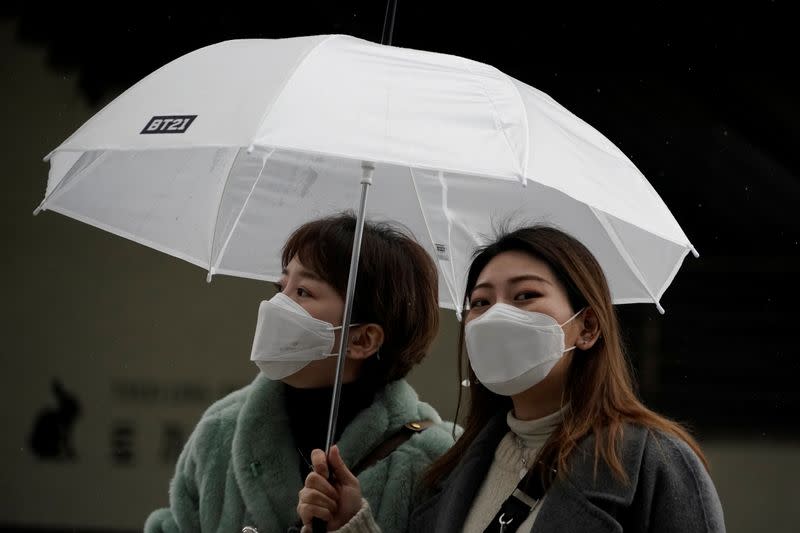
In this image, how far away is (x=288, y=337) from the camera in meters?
3.26

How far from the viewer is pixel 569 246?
304 cm

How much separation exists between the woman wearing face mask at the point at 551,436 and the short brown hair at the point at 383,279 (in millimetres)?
354

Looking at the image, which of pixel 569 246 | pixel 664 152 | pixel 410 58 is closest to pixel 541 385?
pixel 569 246

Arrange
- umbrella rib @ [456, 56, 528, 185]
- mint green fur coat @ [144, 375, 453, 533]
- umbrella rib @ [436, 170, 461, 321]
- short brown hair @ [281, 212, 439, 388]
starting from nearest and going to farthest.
A: umbrella rib @ [456, 56, 528, 185] → mint green fur coat @ [144, 375, 453, 533] → short brown hair @ [281, 212, 439, 388] → umbrella rib @ [436, 170, 461, 321]

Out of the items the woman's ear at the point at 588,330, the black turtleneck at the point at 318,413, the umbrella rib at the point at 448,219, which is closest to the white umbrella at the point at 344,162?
the umbrella rib at the point at 448,219

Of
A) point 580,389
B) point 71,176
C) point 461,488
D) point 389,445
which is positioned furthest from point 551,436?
point 71,176

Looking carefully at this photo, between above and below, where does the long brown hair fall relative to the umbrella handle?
above

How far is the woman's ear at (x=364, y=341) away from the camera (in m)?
3.38

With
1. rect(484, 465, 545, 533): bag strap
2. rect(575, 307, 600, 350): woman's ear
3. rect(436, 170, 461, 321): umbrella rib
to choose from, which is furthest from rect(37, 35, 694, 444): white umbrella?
rect(484, 465, 545, 533): bag strap

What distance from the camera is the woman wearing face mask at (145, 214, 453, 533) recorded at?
327 centimetres

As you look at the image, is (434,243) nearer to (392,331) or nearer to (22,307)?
(392,331)

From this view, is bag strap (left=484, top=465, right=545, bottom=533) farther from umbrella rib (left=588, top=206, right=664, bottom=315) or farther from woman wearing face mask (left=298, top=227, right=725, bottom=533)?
umbrella rib (left=588, top=206, right=664, bottom=315)

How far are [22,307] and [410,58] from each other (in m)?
4.66

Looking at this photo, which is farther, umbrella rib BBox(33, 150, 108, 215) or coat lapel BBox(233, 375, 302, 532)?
umbrella rib BBox(33, 150, 108, 215)
